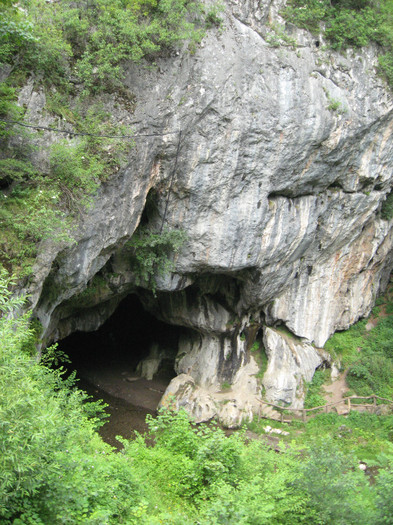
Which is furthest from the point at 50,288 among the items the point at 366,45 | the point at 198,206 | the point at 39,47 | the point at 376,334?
the point at 376,334

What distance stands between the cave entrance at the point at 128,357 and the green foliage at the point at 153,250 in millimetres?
5739

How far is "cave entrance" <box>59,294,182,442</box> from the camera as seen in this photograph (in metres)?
17.9

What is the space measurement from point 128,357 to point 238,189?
10.5 meters

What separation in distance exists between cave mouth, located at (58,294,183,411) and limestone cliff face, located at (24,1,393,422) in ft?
6.08

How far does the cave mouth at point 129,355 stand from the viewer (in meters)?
18.2

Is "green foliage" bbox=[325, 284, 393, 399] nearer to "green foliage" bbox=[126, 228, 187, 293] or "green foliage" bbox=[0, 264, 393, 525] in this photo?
"green foliage" bbox=[126, 228, 187, 293]

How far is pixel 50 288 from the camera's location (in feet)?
36.0

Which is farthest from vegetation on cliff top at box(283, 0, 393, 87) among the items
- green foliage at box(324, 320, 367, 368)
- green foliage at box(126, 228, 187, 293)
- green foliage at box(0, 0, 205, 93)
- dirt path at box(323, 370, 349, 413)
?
dirt path at box(323, 370, 349, 413)

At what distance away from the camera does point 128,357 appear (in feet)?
67.8

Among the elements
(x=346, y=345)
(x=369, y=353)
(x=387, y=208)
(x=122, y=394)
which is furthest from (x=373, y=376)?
(x=122, y=394)

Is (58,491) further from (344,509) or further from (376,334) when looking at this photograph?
(376,334)

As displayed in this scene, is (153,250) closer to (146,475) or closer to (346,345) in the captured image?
(146,475)

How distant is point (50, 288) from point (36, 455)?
6769mm

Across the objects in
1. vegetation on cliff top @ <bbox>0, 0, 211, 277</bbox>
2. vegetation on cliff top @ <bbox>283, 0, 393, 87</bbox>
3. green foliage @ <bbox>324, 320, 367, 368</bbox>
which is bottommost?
green foliage @ <bbox>324, 320, 367, 368</bbox>
